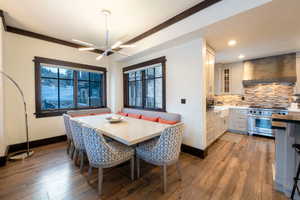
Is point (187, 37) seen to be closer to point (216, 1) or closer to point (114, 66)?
point (216, 1)

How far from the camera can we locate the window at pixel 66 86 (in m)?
3.47

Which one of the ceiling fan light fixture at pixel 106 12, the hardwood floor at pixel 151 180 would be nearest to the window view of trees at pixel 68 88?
the hardwood floor at pixel 151 180

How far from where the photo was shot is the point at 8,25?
2.92 metres

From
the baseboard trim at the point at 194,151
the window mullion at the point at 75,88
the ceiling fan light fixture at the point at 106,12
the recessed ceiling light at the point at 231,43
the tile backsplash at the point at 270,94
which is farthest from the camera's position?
the window mullion at the point at 75,88

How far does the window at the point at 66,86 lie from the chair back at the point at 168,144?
11.5 ft

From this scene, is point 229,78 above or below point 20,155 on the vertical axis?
above

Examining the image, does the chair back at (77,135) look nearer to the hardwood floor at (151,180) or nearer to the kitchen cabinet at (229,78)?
the hardwood floor at (151,180)

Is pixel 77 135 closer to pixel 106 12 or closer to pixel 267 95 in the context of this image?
pixel 106 12

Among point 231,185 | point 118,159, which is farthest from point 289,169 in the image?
point 118,159

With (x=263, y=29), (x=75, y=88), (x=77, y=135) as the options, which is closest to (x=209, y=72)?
(x=263, y=29)

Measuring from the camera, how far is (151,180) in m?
1.96

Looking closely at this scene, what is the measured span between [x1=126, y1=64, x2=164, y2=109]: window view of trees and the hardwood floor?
5.80 ft

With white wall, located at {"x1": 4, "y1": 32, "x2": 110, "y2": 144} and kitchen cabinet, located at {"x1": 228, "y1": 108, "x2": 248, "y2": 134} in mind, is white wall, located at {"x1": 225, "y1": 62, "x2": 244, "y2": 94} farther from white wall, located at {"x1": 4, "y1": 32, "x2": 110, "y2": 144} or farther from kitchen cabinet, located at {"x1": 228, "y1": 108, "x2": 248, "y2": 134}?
white wall, located at {"x1": 4, "y1": 32, "x2": 110, "y2": 144}

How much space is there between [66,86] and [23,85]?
0.98 m
